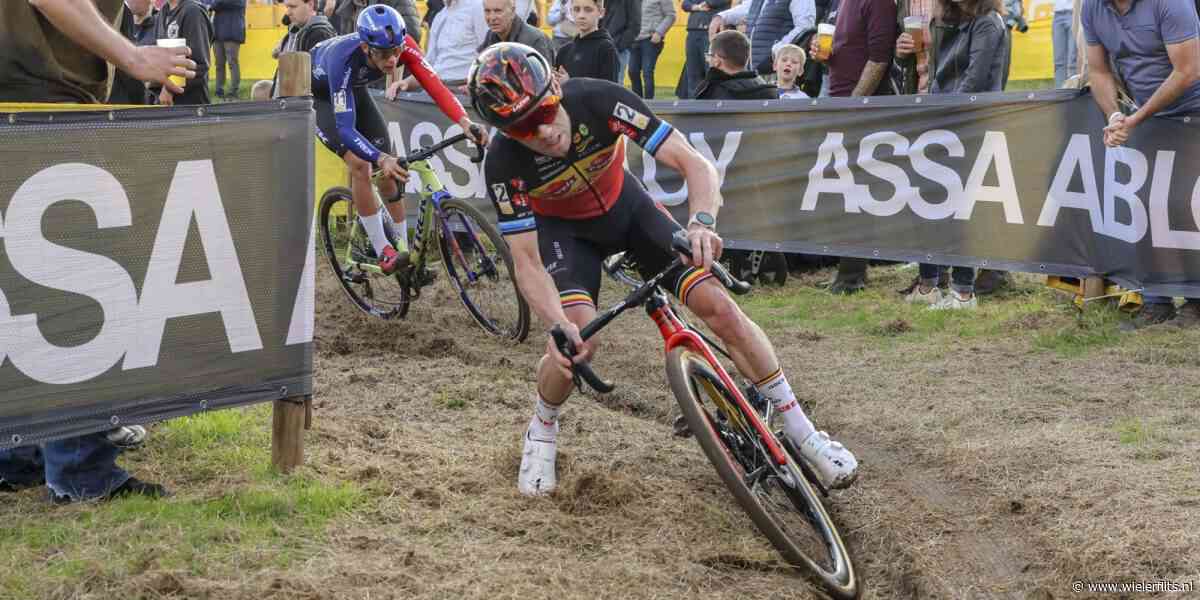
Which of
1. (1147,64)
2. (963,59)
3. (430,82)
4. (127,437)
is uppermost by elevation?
(1147,64)

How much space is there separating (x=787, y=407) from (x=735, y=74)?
6102 millimetres

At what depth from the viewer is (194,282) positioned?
198 inches

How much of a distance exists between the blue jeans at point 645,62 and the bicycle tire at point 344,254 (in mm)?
6052

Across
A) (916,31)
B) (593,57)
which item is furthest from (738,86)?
(916,31)

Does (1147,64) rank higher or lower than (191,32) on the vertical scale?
higher

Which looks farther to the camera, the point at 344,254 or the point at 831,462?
the point at 344,254

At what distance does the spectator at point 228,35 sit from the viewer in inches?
728

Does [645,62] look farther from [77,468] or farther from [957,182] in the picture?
[77,468]

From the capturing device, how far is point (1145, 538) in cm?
474

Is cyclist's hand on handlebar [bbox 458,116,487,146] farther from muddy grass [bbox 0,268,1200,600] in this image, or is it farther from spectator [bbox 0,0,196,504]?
spectator [bbox 0,0,196,504]

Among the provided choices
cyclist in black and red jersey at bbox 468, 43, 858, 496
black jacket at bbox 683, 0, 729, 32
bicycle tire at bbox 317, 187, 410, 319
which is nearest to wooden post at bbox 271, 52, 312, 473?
cyclist in black and red jersey at bbox 468, 43, 858, 496

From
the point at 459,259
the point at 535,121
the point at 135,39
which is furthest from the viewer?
the point at 135,39

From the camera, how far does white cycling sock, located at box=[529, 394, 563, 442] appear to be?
5.54 meters

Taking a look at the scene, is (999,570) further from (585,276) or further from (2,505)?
(2,505)
